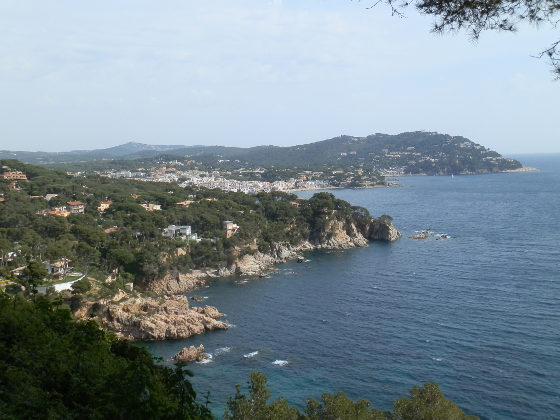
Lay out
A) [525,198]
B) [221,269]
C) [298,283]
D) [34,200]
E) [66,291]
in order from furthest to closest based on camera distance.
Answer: [525,198] < [34,200] < [221,269] < [298,283] < [66,291]

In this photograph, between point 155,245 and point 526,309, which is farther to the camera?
point 155,245

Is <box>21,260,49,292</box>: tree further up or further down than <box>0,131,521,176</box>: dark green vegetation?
further down

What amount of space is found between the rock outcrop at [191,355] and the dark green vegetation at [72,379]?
1014cm

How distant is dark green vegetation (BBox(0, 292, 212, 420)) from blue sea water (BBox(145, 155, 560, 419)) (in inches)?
314

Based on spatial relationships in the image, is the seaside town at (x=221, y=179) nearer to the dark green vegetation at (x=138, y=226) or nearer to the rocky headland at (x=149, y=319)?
the dark green vegetation at (x=138, y=226)

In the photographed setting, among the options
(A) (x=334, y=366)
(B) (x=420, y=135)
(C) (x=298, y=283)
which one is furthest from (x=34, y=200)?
(B) (x=420, y=135)

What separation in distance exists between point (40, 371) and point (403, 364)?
1303cm

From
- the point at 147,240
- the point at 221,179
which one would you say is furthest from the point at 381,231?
the point at 221,179

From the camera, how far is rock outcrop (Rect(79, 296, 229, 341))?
61.8ft

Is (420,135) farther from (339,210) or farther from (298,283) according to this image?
(298,283)

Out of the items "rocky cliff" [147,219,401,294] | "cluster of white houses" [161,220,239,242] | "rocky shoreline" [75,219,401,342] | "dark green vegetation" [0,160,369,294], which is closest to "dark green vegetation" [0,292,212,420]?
"rocky shoreline" [75,219,401,342]

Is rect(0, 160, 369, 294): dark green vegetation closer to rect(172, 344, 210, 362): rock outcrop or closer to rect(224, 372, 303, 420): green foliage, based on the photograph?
rect(172, 344, 210, 362): rock outcrop

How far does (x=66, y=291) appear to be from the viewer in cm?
1938

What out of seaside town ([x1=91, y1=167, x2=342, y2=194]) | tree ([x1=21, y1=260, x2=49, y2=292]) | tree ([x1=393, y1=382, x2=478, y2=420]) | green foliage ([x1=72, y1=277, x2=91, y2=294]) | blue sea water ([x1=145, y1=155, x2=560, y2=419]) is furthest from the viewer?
seaside town ([x1=91, y1=167, x2=342, y2=194])
